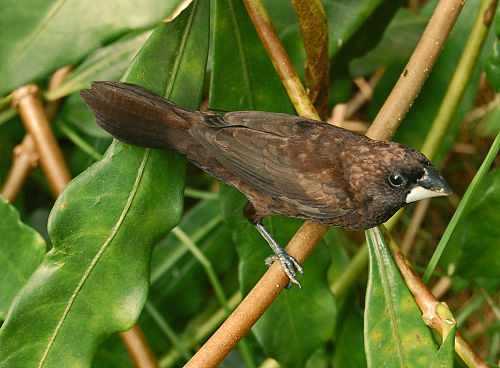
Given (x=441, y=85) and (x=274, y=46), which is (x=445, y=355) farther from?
(x=441, y=85)

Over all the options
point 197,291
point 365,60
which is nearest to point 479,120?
point 365,60

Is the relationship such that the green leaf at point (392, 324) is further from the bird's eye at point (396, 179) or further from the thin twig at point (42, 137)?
the thin twig at point (42, 137)

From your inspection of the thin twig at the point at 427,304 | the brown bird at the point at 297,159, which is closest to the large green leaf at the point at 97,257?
the brown bird at the point at 297,159

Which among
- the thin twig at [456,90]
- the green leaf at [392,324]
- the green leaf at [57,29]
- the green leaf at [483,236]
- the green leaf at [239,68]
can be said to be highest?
the green leaf at [57,29]

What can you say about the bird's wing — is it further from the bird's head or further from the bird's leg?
the bird's leg

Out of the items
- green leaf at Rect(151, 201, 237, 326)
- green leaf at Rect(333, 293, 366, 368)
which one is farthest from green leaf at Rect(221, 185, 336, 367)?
green leaf at Rect(151, 201, 237, 326)

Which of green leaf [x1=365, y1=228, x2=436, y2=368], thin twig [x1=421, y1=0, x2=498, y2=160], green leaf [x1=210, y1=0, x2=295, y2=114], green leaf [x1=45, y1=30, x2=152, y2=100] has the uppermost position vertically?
green leaf [x1=45, y1=30, x2=152, y2=100]
